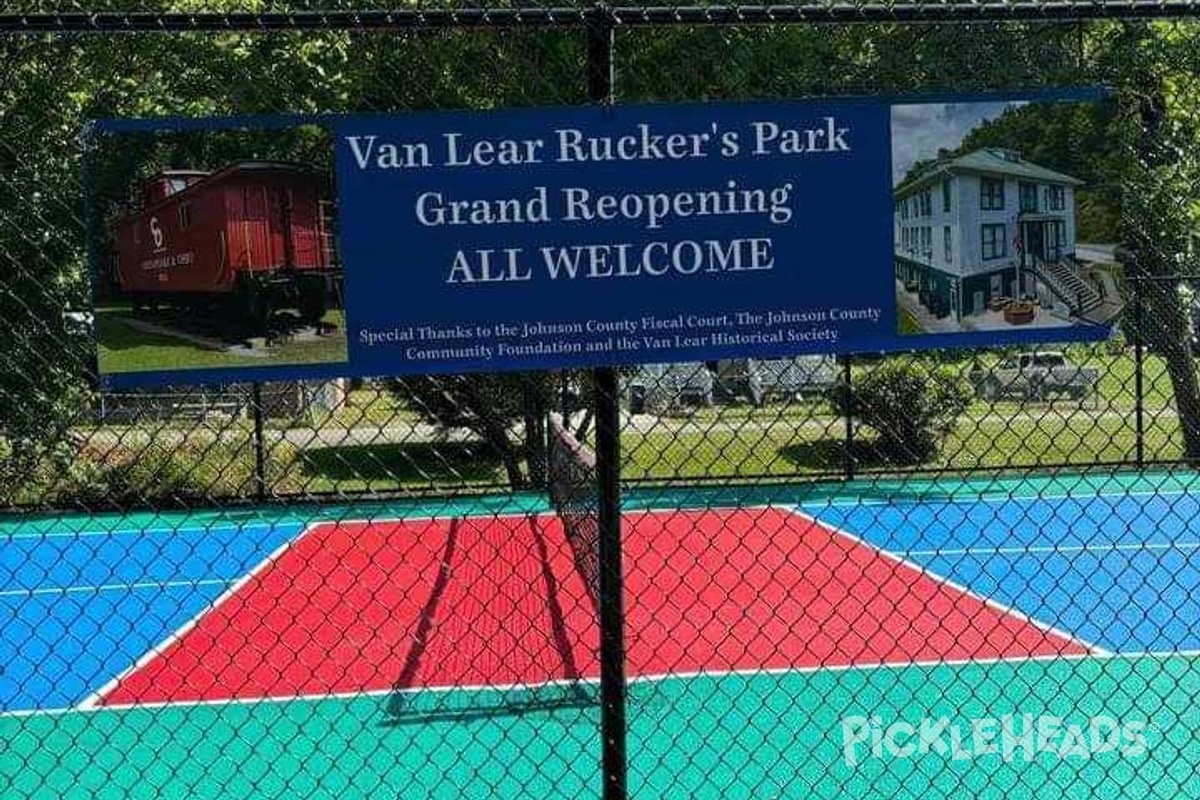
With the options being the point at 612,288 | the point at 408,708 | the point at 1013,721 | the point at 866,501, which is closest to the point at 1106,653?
the point at 1013,721

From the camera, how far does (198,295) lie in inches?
127

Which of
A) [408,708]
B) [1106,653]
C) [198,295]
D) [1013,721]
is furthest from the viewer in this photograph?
[1106,653]

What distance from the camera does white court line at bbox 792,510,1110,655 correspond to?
7.51 metres

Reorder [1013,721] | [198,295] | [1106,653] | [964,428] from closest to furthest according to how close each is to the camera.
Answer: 1. [198,295]
2. [1013,721]
3. [1106,653]
4. [964,428]

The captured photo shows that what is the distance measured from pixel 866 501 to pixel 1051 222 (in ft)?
35.6

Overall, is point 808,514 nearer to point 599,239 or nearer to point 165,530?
point 165,530

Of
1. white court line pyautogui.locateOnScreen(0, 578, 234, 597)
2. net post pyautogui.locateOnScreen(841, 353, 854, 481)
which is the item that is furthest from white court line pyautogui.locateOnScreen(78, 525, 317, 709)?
net post pyautogui.locateOnScreen(841, 353, 854, 481)

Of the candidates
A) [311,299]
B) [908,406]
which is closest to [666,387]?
[908,406]

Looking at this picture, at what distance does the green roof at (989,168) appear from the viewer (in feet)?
11.1

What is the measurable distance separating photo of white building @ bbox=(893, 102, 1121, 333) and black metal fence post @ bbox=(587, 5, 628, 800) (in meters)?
0.83

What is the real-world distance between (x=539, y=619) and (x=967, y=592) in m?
3.07

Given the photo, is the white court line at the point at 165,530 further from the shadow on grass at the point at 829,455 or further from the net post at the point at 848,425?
the shadow on grass at the point at 829,455

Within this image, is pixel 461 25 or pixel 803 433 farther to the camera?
pixel 803 433

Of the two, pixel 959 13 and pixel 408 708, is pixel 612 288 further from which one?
pixel 408 708
